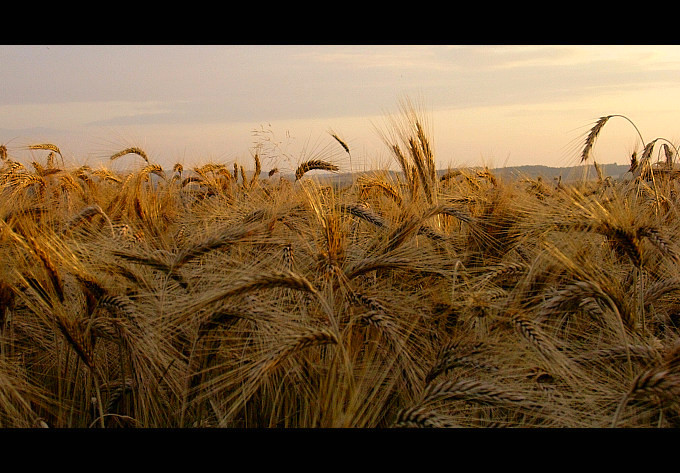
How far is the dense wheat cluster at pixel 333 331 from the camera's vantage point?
1.79 m

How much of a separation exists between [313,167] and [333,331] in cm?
277

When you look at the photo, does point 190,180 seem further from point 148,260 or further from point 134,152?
point 148,260

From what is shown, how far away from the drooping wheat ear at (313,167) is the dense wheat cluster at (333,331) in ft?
4.68

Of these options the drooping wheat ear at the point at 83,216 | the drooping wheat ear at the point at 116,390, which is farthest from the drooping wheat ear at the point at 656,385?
the drooping wheat ear at the point at 83,216

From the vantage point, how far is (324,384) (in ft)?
5.90

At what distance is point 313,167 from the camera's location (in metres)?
4.37

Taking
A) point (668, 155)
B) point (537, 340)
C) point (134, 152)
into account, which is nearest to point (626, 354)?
point (537, 340)

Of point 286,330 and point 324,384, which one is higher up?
point 286,330

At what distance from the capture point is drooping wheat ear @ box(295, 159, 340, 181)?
14.2ft

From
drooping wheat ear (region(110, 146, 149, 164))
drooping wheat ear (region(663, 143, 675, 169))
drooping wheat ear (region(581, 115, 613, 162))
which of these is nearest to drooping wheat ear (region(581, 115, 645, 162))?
drooping wheat ear (region(581, 115, 613, 162))
